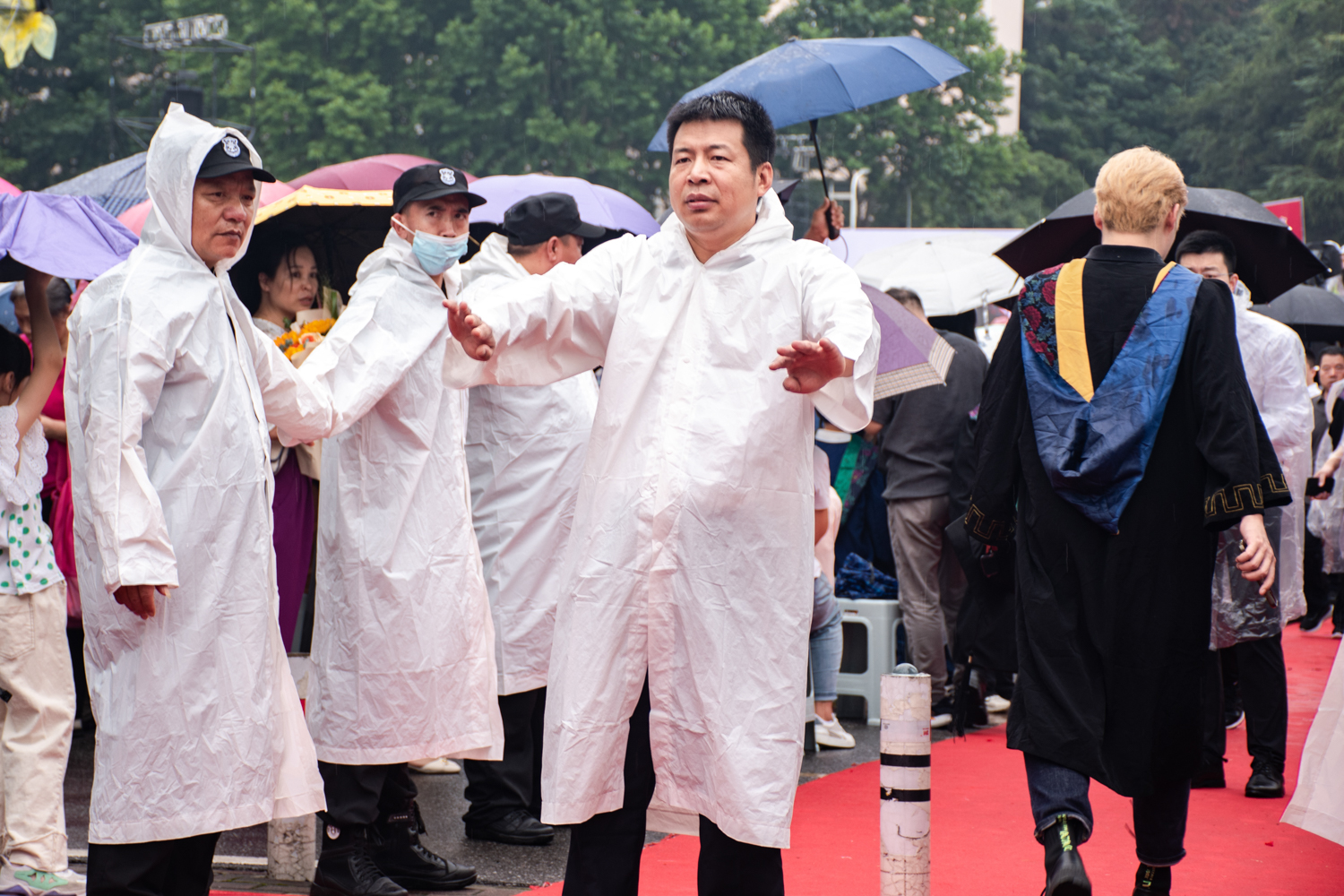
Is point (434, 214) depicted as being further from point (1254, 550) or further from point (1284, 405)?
point (1284, 405)

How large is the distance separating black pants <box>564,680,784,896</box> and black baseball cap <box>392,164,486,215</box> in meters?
2.01

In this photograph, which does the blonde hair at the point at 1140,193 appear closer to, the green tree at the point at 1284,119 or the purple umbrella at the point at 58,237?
the purple umbrella at the point at 58,237

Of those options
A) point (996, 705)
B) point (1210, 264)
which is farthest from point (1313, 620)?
point (1210, 264)

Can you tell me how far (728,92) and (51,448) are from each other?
13.7 ft

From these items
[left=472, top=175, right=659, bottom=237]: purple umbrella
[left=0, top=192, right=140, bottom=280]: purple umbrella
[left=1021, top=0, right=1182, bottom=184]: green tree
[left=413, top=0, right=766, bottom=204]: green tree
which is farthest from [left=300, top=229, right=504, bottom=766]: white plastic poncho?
[left=1021, top=0, right=1182, bottom=184]: green tree

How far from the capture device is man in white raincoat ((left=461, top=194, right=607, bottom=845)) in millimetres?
5215

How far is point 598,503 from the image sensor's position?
336cm

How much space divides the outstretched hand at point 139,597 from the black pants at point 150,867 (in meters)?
0.57

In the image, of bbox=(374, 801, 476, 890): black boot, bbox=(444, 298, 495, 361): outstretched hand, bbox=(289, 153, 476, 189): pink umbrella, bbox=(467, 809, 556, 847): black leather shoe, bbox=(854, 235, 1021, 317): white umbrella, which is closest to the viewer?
bbox=(444, 298, 495, 361): outstretched hand

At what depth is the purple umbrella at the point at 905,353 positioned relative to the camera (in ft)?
21.7

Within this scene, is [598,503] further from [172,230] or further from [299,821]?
[299,821]

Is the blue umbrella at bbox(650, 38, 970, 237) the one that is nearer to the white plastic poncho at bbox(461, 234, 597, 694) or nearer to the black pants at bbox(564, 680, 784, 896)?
the white plastic poncho at bbox(461, 234, 597, 694)

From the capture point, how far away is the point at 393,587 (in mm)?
4469

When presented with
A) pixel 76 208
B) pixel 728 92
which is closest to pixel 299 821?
pixel 76 208
